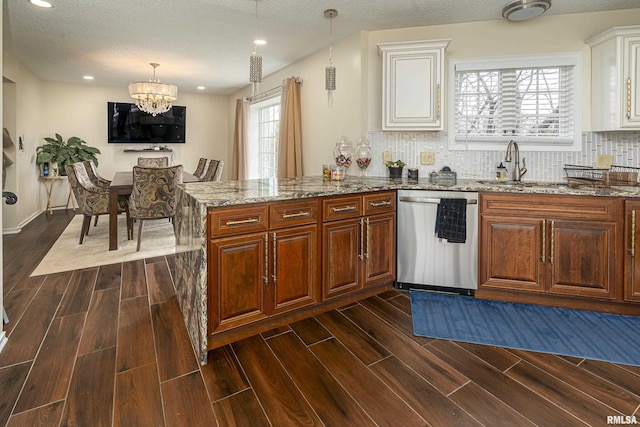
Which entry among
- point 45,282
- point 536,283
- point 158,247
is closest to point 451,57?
point 536,283

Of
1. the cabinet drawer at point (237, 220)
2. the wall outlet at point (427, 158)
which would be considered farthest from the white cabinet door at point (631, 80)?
the cabinet drawer at point (237, 220)

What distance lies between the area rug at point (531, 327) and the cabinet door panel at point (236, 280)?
106 centimetres

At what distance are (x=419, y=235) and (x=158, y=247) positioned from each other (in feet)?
10.0

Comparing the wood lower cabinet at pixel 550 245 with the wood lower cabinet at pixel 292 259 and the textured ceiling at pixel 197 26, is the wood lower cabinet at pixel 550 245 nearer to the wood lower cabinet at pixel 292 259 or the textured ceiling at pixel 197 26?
the wood lower cabinet at pixel 292 259

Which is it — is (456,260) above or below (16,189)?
below

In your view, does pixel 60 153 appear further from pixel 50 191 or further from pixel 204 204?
pixel 204 204

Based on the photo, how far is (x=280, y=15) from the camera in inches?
129

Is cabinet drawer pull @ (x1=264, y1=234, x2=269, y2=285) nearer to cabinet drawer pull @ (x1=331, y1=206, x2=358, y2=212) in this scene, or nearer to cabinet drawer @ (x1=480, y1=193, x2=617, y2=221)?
cabinet drawer pull @ (x1=331, y1=206, x2=358, y2=212)

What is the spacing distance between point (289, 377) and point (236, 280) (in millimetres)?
598

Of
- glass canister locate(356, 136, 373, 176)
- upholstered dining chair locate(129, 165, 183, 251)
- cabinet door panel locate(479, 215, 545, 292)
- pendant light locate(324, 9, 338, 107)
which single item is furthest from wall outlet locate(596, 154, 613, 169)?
upholstered dining chair locate(129, 165, 183, 251)

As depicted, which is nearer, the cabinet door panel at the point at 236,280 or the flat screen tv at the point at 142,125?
the cabinet door panel at the point at 236,280

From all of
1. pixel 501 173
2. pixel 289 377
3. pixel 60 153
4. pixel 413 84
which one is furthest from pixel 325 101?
pixel 60 153

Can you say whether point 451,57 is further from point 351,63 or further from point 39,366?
point 39,366

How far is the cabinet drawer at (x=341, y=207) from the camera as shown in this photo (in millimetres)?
2416
